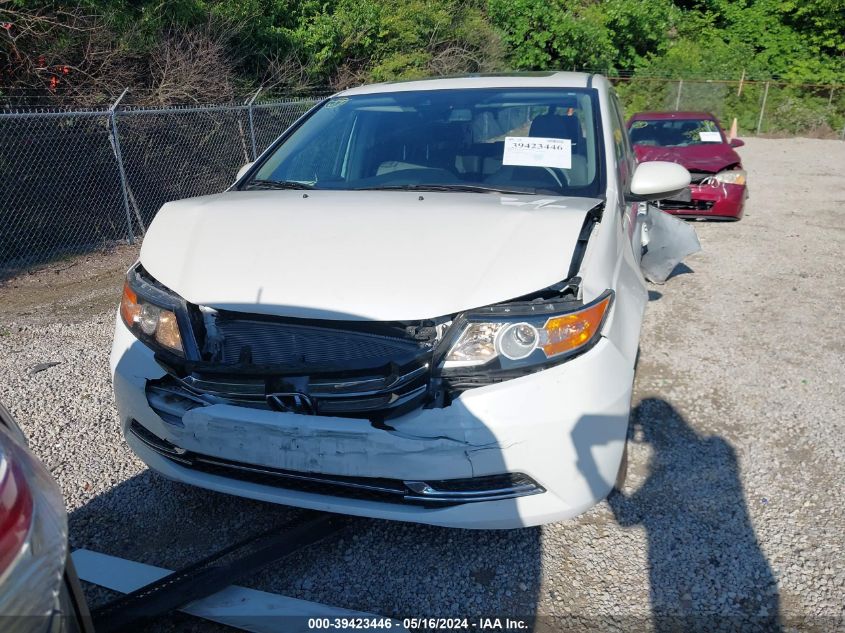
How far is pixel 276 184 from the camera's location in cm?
351

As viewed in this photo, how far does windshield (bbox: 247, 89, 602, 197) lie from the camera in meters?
3.29

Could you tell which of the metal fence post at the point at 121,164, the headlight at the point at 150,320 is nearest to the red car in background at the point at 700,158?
the metal fence post at the point at 121,164

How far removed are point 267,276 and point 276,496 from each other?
79cm

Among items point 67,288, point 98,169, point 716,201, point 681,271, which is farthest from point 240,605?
point 716,201

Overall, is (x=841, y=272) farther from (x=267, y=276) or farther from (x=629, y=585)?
(x=267, y=276)

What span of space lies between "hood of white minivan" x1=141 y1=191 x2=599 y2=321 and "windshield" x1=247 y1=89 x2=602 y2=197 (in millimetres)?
388

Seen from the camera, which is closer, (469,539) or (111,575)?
(111,575)

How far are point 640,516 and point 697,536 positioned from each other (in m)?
0.24

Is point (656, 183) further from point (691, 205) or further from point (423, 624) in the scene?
point (691, 205)

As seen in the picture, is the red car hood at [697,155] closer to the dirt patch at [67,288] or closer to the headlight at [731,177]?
the headlight at [731,177]

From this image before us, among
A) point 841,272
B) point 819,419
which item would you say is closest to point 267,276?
point 819,419

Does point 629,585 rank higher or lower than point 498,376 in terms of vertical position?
lower

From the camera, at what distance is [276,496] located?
2.42 m

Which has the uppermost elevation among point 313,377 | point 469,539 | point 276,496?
point 313,377
